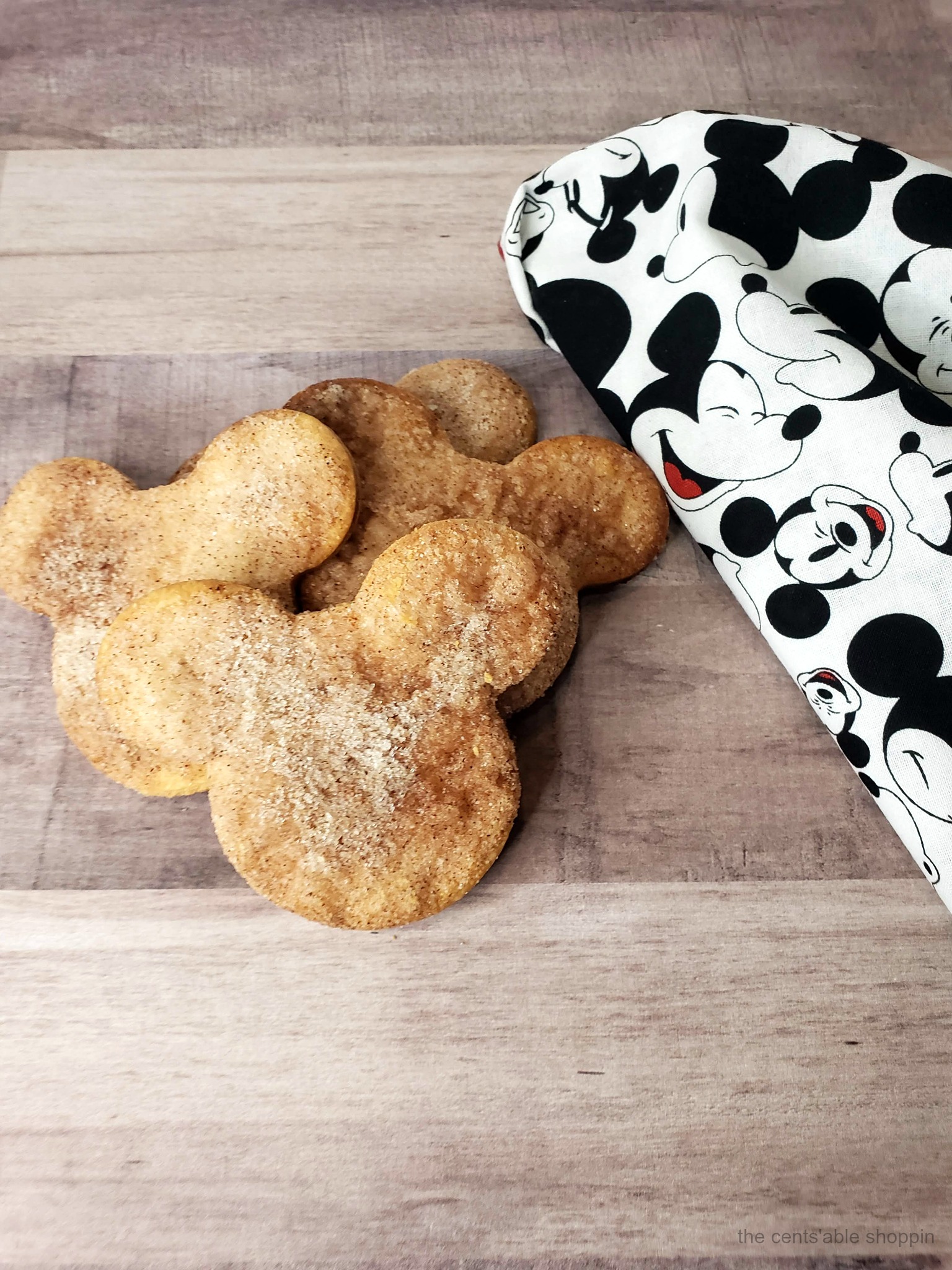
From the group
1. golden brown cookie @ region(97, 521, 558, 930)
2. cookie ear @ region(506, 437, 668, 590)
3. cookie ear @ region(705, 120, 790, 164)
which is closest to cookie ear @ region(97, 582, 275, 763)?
golden brown cookie @ region(97, 521, 558, 930)

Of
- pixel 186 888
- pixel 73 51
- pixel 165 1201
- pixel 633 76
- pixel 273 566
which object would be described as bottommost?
pixel 165 1201

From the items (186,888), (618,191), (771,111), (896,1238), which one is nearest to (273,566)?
(186,888)

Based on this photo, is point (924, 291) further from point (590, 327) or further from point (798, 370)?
point (590, 327)

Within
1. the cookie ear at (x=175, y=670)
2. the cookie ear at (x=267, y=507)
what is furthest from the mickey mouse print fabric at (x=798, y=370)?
the cookie ear at (x=175, y=670)

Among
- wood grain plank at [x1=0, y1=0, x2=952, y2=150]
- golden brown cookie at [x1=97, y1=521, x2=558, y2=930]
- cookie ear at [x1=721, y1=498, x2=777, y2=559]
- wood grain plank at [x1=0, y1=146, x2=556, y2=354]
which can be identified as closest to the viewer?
golden brown cookie at [x1=97, y1=521, x2=558, y2=930]

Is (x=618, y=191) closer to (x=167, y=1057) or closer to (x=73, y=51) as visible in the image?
(x=73, y=51)

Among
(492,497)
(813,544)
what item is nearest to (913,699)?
(813,544)

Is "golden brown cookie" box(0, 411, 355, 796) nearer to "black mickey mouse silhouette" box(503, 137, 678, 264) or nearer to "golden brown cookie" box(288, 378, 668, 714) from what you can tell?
"golden brown cookie" box(288, 378, 668, 714)

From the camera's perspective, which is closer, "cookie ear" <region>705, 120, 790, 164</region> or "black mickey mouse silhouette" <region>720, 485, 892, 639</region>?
"black mickey mouse silhouette" <region>720, 485, 892, 639</region>
